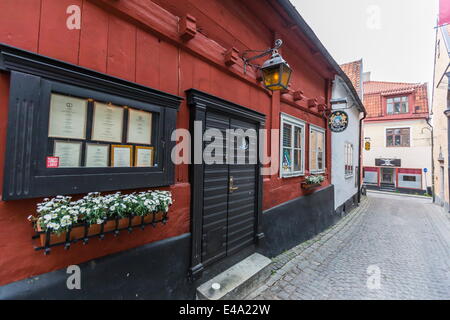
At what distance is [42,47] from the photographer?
1631mm

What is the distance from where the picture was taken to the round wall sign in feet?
20.8

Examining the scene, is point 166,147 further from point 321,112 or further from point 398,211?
point 398,211

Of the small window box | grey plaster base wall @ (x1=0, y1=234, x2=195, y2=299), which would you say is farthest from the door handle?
the small window box

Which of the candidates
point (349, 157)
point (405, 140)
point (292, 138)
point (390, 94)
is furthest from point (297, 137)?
point (390, 94)

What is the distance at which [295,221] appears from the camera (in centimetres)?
503

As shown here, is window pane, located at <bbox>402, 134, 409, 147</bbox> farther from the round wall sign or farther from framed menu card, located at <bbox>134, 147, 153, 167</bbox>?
framed menu card, located at <bbox>134, 147, 153, 167</bbox>

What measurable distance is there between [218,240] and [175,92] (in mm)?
2270

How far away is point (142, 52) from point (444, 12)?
9663mm

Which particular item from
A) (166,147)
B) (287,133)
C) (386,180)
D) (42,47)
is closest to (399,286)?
(287,133)

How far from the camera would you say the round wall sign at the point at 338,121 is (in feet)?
20.8

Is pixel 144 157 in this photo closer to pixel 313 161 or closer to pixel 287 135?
pixel 287 135

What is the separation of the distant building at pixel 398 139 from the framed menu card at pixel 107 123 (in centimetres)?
1901

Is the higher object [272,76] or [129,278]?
[272,76]

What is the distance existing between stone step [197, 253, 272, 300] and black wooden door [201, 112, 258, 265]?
26 centimetres
